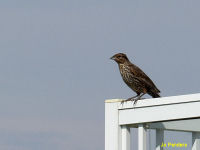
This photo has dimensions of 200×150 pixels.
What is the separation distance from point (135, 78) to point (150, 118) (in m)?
4.14

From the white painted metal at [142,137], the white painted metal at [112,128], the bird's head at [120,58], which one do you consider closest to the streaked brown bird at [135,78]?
the bird's head at [120,58]

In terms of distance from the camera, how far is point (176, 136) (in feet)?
27.6

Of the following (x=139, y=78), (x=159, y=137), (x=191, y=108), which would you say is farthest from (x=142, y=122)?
(x=139, y=78)

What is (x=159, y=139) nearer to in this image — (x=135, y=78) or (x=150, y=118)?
(x=150, y=118)

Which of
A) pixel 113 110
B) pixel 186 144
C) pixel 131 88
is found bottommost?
pixel 186 144

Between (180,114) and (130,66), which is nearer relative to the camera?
(180,114)

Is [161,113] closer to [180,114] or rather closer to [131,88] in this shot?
[180,114]

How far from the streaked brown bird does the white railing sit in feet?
9.71

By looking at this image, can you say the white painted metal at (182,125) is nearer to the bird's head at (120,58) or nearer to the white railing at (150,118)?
the white railing at (150,118)

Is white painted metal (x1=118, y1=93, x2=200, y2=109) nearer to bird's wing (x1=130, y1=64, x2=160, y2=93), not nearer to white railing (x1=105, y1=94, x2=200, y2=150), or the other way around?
white railing (x1=105, y1=94, x2=200, y2=150)

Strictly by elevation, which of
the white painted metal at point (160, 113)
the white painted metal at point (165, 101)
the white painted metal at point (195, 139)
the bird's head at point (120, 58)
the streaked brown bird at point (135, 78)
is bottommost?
the white painted metal at point (195, 139)

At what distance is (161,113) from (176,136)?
34 cm

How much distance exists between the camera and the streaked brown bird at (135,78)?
12.3 m

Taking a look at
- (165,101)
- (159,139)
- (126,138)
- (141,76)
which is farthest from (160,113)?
(141,76)
